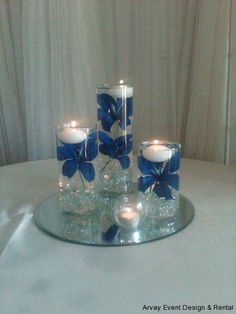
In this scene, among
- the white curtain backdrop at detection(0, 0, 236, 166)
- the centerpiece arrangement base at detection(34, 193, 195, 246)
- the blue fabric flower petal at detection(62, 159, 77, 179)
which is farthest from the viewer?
the white curtain backdrop at detection(0, 0, 236, 166)

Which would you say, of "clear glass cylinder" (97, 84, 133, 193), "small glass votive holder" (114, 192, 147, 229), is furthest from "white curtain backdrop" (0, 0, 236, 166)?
"small glass votive holder" (114, 192, 147, 229)

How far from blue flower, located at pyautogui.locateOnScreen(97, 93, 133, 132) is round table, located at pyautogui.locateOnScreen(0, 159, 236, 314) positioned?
0.90 feet

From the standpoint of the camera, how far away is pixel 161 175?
778mm

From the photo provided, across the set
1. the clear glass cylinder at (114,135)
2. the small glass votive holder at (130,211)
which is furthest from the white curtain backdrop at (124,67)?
the small glass votive holder at (130,211)

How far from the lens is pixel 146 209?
0.79 metres

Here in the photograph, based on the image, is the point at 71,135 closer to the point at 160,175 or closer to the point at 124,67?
the point at 160,175

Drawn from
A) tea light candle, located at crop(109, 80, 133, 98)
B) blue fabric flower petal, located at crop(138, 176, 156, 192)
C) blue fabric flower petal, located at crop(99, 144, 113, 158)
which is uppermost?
tea light candle, located at crop(109, 80, 133, 98)

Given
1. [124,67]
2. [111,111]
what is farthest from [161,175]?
[124,67]

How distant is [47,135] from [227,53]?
818 millimetres

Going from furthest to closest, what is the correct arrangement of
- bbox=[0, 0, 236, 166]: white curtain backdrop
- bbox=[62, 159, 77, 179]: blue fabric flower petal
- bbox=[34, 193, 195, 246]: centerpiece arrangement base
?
bbox=[0, 0, 236, 166]: white curtain backdrop, bbox=[62, 159, 77, 179]: blue fabric flower petal, bbox=[34, 193, 195, 246]: centerpiece arrangement base

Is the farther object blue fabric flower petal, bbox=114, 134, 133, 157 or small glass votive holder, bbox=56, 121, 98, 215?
blue fabric flower petal, bbox=114, 134, 133, 157

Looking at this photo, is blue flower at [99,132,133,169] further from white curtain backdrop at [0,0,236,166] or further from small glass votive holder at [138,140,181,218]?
white curtain backdrop at [0,0,236,166]

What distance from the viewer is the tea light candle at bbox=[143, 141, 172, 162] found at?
77cm

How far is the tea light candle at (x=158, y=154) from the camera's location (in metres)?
0.77
